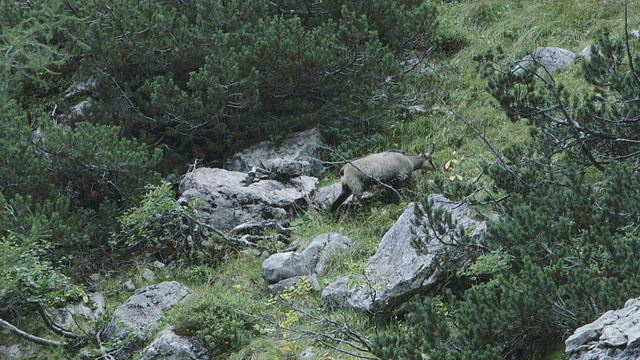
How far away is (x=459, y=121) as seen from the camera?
1132cm

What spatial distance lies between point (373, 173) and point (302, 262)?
168cm

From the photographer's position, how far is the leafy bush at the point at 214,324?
755cm

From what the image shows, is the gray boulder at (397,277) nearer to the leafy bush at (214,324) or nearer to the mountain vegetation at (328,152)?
the mountain vegetation at (328,152)

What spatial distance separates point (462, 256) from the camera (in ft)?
22.0

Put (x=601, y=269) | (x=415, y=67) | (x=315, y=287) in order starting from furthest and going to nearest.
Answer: (x=415, y=67), (x=315, y=287), (x=601, y=269)

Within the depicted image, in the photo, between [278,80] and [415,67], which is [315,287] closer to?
[278,80]

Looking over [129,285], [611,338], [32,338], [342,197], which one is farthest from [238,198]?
[611,338]

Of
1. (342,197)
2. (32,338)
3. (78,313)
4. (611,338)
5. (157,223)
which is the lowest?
(78,313)

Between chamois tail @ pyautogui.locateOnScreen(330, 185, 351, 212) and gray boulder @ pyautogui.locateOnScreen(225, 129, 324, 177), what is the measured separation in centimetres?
120

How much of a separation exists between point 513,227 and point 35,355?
228 inches

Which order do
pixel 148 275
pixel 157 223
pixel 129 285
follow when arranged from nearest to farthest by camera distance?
pixel 129 285 < pixel 148 275 < pixel 157 223

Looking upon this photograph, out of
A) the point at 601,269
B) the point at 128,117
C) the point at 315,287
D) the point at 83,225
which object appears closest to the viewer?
the point at 601,269

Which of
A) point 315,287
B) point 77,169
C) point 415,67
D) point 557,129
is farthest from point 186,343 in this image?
point 415,67

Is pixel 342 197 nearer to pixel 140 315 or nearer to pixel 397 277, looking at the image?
pixel 397 277
